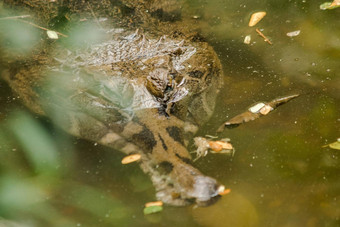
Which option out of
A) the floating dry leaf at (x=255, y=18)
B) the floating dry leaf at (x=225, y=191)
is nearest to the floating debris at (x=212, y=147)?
the floating dry leaf at (x=225, y=191)

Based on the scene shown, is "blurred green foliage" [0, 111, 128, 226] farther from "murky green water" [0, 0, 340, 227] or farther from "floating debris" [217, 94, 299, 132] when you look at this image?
"floating debris" [217, 94, 299, 132]

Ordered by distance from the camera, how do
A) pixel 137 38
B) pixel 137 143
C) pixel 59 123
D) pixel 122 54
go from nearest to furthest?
1. pixel 137 143
2. pixel 59 123
3. pixel 122 54
4. pixel 137 38

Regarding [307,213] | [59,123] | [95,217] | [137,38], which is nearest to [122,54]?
[137,38]

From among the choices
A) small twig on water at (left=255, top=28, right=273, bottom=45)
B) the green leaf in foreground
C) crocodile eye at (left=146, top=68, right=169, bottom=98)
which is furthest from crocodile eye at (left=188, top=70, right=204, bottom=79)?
the green leaf in foreground

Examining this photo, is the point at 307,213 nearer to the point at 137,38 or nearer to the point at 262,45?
the point at 262,45

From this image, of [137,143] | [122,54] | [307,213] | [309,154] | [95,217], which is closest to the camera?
[307,213]

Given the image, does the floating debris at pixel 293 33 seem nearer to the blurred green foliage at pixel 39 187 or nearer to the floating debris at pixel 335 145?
the floating debris at pixel 335 145

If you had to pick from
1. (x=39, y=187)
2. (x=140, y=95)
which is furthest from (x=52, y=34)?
(x=39, y=187)
